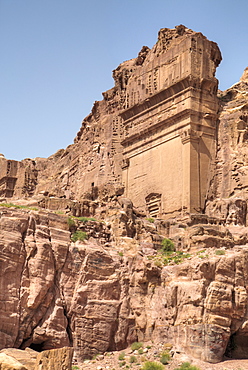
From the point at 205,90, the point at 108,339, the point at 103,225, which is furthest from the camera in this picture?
the point at 205,90

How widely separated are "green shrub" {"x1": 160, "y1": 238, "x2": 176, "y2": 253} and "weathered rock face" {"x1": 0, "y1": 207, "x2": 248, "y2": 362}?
1827mm

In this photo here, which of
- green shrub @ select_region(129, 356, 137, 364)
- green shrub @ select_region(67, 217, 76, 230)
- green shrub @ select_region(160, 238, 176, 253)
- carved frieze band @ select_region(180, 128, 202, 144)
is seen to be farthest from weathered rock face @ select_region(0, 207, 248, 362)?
carved frieze band @ select_region(180, 128, 202, 144)

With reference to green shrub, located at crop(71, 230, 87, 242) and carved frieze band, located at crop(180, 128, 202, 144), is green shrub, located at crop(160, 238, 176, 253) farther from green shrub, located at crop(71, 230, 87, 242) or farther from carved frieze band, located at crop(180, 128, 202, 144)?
carved frieze band, located at crop(180, 128, 202, 144)

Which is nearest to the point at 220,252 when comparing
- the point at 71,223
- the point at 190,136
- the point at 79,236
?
the point at 79,236

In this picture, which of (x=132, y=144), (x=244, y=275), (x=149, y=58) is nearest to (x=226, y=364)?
(x=244, y=275)

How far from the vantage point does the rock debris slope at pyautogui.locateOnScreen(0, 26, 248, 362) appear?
80.7 feet

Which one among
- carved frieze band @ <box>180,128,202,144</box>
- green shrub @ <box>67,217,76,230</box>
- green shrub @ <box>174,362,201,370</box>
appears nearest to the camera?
green shrub @ <box>174,362,201,370</box>

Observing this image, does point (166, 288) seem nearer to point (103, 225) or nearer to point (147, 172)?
point (103, 225)

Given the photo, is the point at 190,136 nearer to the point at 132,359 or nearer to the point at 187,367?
the point at 132,359

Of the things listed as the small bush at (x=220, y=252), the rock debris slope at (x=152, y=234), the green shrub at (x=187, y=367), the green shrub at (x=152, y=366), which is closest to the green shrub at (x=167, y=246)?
the rock debris slope at (x=152, y=234)

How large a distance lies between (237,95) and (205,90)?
3.12 meters

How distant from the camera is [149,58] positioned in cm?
4219

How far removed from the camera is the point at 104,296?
2603cm

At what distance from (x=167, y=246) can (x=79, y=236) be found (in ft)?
12.8
